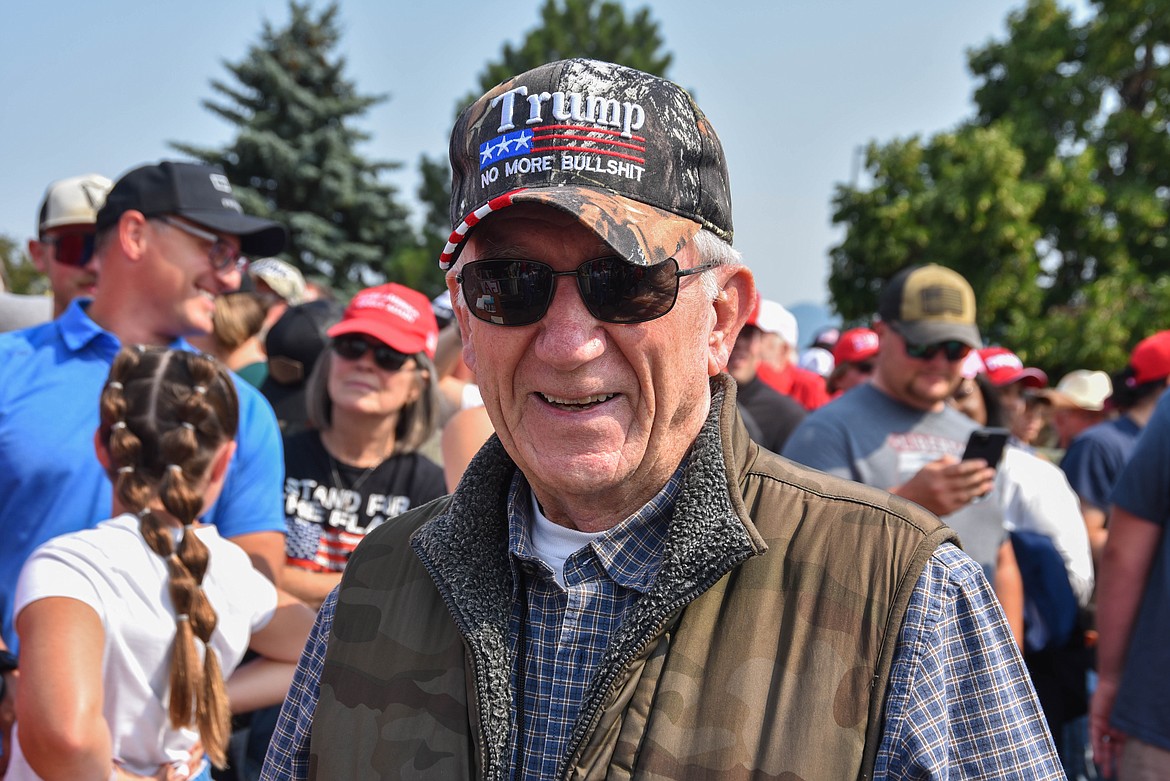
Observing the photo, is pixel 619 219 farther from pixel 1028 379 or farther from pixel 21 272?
pixel 21 272

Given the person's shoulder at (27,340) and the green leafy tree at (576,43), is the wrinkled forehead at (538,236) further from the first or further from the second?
the green leafy tree at (576,43)

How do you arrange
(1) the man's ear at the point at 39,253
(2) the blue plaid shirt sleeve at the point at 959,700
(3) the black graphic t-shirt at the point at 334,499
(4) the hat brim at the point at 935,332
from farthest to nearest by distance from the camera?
(1) the man's ear at the point at 39,253 → (4) the hat brim at the point at 935,332 → (3) the black graphic t-shirt at the point at 334,499 → (2) the blue plaid shirt sleeve at the point at 959,700

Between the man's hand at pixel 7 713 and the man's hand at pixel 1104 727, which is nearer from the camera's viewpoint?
the man's hand at pixel 7 713

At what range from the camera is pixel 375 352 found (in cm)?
402

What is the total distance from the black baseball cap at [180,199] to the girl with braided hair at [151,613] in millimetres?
808

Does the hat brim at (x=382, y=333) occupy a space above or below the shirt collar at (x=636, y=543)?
above

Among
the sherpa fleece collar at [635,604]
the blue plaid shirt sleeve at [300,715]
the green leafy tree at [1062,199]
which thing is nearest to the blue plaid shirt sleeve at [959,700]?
the sherpa fleece collar at [635,604]

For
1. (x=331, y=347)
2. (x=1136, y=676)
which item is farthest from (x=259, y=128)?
(x=1136, y=676)

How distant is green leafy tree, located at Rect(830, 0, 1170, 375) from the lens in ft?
64.7

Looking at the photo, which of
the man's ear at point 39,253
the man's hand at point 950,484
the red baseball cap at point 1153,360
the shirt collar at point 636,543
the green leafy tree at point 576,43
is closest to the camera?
the shirt collar at point 636,543

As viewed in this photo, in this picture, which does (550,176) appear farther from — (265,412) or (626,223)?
(265,412)

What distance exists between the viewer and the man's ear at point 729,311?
5.42 feet

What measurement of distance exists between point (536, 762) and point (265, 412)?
6.94ft

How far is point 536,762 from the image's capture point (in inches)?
56.7
